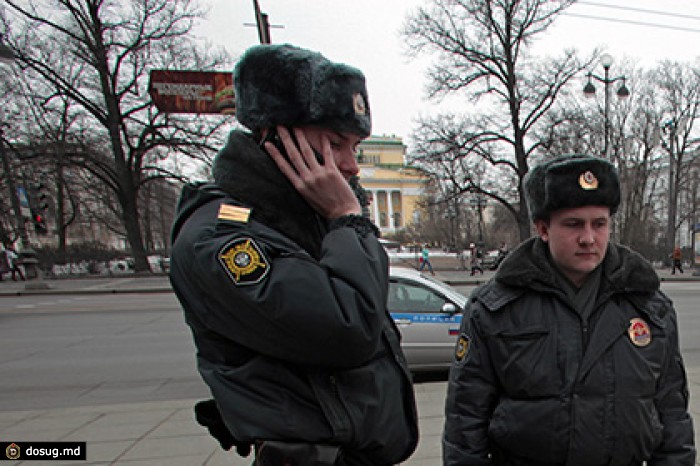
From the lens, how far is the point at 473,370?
1.74m

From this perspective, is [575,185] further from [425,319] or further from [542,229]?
[425,319]

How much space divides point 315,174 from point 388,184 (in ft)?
268

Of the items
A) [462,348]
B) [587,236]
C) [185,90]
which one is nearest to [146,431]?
[462,348]

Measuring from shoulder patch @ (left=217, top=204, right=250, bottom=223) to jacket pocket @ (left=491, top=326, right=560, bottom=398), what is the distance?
3.74 feet

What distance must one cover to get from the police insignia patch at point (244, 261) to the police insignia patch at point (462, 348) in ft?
3.70

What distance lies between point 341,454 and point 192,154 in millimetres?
23033

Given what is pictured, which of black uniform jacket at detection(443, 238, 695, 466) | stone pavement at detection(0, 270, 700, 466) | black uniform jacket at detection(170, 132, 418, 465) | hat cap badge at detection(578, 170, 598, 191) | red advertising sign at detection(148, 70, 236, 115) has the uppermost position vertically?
red advertising sign at detection(148, 70, 236, 115)

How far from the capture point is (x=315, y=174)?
108cm

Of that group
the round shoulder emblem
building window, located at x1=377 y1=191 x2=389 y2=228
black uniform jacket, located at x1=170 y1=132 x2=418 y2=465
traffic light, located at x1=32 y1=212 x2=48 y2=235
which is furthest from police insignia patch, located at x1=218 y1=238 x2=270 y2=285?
building window, located at x1=377 y1=191 x2=389 y2=228

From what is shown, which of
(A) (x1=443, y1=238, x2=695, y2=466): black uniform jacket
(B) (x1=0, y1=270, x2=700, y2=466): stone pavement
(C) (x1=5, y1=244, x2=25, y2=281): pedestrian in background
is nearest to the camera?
(A) (x1=443, y1=238, x2=695, y2=466): black uniform jacket

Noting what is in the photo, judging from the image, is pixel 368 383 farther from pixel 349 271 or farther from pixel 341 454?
pixel 349 271

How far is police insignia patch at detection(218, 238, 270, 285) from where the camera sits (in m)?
0.96

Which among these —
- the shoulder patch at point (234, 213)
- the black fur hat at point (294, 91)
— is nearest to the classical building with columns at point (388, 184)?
the black fur hat at point (294, 91)

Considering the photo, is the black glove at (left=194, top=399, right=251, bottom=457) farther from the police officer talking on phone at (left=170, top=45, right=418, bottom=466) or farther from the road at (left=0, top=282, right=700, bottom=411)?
the road at (left=0, top=282, right=700, bottom=411)
